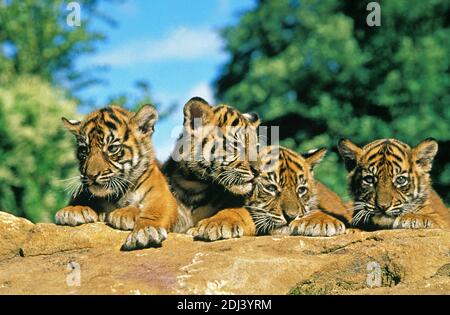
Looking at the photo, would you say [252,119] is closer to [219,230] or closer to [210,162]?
[210,162]

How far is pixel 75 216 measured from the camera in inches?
264

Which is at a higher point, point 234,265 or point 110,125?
point 110,125

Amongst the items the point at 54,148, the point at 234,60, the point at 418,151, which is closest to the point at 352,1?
the point at 234,60

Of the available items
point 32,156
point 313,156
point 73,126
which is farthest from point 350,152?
point 32,156

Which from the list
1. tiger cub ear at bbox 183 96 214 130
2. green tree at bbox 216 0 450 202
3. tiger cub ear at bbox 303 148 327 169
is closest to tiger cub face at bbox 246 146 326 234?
tiger cub ear at bbox 303 148 327 169

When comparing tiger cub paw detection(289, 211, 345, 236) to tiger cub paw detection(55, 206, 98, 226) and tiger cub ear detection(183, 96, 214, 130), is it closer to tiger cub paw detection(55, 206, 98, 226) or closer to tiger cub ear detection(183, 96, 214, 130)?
tiger cub ear detection(183, 96, 214, 130)

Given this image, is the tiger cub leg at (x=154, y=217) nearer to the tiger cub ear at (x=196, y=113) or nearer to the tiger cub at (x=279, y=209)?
the tiger cub at (x=279, y=209)

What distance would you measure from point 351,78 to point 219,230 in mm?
9028

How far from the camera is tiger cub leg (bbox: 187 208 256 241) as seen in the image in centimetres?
646

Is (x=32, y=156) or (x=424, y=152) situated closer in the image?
(x=424, y=152)

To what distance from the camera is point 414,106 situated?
1389 cm
